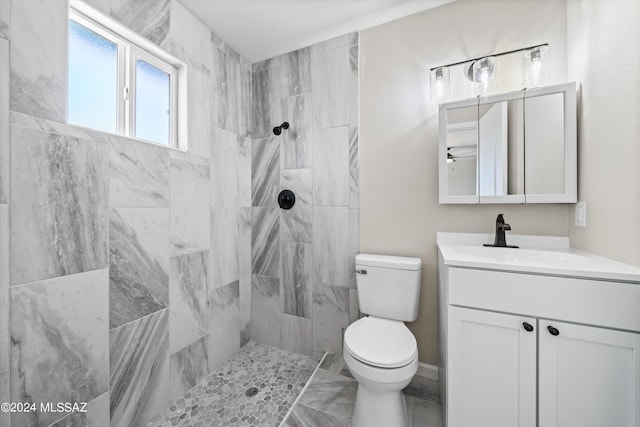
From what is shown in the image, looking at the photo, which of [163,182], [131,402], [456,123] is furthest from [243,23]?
[131,402]

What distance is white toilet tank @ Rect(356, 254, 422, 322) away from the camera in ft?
5.23

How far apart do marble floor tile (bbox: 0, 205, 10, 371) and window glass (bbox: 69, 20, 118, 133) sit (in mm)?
525

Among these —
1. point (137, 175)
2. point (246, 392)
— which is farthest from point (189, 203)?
point (246, 392)

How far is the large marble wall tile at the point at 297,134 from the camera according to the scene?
2.04 m

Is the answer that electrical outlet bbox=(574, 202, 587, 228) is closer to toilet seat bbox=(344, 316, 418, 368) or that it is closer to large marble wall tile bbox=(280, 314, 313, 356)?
toilet seat bbox=(344, 316, 418, 368)

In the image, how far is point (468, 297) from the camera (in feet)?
3.59

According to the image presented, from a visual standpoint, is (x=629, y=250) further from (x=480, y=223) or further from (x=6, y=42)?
(x=6, y=42)

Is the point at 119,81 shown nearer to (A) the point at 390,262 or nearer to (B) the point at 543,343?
(A) the point at 390,262

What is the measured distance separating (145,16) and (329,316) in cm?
223

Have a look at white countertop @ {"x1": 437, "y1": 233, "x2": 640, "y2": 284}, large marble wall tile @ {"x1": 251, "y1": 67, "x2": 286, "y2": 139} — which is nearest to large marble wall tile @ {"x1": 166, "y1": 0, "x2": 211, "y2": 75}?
large marble wall tile @ {"x1": 251, "y1": 67, "x2": 286, "y2": 139}

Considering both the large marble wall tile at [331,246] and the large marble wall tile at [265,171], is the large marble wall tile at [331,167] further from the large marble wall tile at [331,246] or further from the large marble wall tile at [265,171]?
the large marble wall tile at [265,171]

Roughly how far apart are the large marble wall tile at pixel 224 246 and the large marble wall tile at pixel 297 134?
2.03 ft

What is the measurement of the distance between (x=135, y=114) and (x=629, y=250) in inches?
93.8

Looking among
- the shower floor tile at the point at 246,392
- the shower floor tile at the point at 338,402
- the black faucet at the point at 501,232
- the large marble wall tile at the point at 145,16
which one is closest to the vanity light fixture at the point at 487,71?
the black faucet at the point at 501,232
